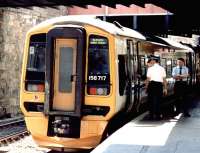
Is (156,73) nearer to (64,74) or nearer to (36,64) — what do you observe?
(64,74)

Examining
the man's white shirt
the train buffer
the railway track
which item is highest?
the man's white shirt

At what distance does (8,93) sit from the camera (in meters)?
25.5

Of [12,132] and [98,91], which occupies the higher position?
[98,91]

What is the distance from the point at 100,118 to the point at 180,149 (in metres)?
2.48

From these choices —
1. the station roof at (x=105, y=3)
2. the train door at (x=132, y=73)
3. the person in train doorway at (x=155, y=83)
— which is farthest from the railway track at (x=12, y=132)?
the station roof at (x=105, y=3)

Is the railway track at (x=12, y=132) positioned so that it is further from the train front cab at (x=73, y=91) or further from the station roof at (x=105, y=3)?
the station roof at (x=105, y=3)

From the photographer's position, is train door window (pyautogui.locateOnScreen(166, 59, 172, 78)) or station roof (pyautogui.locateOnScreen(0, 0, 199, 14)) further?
station roof (pyautogui.locateOnScreen(0, 0, 199, 14))

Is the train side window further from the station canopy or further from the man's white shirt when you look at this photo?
the station canopy

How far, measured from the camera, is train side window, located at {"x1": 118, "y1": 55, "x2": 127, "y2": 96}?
461 inches

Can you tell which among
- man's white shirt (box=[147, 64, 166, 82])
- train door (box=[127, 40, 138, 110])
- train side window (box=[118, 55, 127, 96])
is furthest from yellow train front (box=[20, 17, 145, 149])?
man's white shirt (box=[147, 64, 166, 82])

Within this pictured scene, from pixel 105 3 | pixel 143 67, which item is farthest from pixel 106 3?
pixel 143 67

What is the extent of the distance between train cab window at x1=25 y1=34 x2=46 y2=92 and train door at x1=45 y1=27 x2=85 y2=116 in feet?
1.35

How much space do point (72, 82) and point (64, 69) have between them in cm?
34

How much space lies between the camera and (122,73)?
39.3ft
